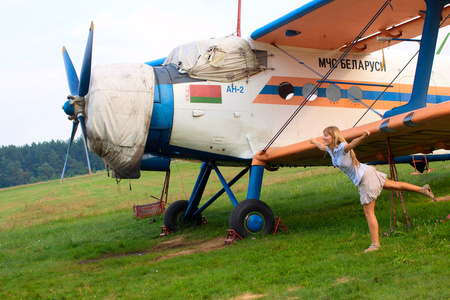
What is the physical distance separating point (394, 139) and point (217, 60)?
3893 millimetres

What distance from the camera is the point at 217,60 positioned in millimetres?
9297

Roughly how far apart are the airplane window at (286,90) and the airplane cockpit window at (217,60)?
0.63 m

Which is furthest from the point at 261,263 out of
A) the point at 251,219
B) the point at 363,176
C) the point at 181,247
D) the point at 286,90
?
the point at 286,90

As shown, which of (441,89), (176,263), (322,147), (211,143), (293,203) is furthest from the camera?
(293,203)

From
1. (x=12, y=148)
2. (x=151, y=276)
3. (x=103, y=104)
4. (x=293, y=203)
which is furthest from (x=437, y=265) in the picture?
(x=12, y=148)

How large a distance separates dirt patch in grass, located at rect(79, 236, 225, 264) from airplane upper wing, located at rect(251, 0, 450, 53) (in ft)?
14.7

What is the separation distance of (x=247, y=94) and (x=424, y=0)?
12.3 ft

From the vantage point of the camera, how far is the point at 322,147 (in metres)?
6.45

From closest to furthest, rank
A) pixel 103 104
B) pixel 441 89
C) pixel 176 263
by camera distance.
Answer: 1. pixel 176 263
2. pixel 103 104
3. pixel 441 89

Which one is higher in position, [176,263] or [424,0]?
[424,0]

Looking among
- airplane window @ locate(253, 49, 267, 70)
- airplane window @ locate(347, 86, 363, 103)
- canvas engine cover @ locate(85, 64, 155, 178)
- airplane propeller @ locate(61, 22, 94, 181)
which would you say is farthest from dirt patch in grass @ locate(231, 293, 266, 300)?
airplane window @ locate(347, 86, 363, 103)

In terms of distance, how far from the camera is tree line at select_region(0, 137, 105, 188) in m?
89.3

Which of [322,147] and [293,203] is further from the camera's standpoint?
[293,203]

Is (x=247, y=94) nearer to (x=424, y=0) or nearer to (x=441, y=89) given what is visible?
(x=424, y=0)
